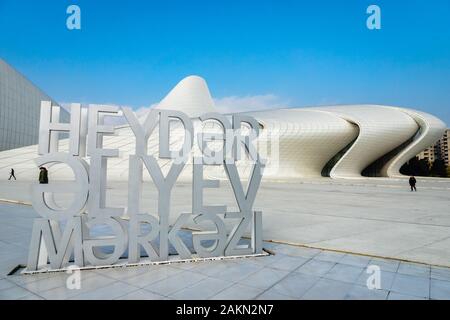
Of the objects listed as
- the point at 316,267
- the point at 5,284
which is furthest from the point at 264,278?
the point at 5,284

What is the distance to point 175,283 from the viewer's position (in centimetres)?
405

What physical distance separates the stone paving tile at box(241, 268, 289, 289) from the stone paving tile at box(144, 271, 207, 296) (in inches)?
26.7

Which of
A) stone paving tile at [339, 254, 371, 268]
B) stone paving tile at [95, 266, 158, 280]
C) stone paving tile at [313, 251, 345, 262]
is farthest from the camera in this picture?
stone paving tile at [313, 251, 345, 262]

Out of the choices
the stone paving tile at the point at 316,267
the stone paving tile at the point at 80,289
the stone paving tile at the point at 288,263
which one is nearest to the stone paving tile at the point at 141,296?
the stone paving tile at the point at 80,289

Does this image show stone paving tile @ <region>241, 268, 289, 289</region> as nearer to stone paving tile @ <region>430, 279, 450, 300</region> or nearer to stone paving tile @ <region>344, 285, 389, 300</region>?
stone paving tile @ <region>344, 285, 389, 300</region>

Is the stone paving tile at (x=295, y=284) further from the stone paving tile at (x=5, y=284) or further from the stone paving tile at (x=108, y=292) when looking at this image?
the stone paving tile at (x=5, y=284)

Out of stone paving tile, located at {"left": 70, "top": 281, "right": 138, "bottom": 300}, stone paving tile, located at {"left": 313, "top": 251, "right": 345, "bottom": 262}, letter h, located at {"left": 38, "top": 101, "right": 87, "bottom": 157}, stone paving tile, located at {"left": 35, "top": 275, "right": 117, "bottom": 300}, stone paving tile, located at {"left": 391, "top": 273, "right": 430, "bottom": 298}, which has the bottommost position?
stone paving tile, located at {"left": 35, "top": 275, "right": 117, "bottom": 300}

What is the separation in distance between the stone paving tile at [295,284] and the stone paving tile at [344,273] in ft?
0.93

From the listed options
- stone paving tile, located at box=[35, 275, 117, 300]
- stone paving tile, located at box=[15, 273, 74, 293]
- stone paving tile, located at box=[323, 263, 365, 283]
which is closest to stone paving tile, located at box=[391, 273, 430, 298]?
stone paving tile, located at box=[323, 263, 365, 283]

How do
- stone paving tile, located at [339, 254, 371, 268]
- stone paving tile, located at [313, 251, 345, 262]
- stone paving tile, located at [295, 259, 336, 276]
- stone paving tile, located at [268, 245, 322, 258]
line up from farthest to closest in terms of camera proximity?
1. stone paving tile, located at [268, 245, 322, 258]
2. stone paving tile, located at [313, 251, 345, 262]
3. stone paving tile, located at [339, 254, 371, 268]
4. stone paving tile, located at [295, 259, 336, 276]

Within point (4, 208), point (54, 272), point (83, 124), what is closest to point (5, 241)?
point (54, 272)

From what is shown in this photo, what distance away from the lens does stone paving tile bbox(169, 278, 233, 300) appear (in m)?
3.61

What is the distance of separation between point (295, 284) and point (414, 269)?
2.12 meters
